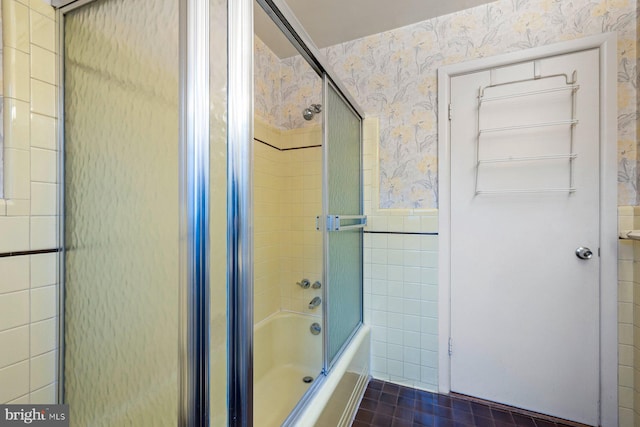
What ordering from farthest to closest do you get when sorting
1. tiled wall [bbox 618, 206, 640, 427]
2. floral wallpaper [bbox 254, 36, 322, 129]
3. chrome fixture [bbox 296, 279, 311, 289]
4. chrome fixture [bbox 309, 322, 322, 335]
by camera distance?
floral wallpaper [bbox 254, 36, 322, 129] → chrome fixture [bbox 296, 279, 311, 289] → chrome fixture [bbox 309, 322, 322, 335] → tiled wall [bbox 618, 206, 640, 427]

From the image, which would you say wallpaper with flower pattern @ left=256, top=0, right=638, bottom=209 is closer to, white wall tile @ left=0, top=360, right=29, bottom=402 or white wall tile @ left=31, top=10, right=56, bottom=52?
white wall tile @ left=31, top=10, right=56, bottom=52

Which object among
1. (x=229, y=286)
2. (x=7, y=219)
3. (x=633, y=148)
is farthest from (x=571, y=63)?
(x=7, y=219)

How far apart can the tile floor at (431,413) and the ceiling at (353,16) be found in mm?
2166

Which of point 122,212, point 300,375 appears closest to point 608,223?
point 300,375

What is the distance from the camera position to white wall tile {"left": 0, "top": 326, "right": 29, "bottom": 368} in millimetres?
670

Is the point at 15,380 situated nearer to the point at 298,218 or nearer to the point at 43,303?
the point at 43,303

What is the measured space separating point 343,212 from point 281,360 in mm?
1034

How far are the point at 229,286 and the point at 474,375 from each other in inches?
63.1

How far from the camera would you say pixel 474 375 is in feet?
5.03

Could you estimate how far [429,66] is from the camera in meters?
1.61

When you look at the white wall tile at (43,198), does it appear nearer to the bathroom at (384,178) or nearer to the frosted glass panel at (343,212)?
the bathroom at (384,178)

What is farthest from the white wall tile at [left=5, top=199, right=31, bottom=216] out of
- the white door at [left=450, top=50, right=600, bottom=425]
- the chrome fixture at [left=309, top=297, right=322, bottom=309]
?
the white door at [left=450, top=50, right=600, bottom=425]

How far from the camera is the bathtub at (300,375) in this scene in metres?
1.10

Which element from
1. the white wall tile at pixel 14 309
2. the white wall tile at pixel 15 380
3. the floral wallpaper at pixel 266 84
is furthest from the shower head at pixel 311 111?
the white wall tile at pixel 15 380
